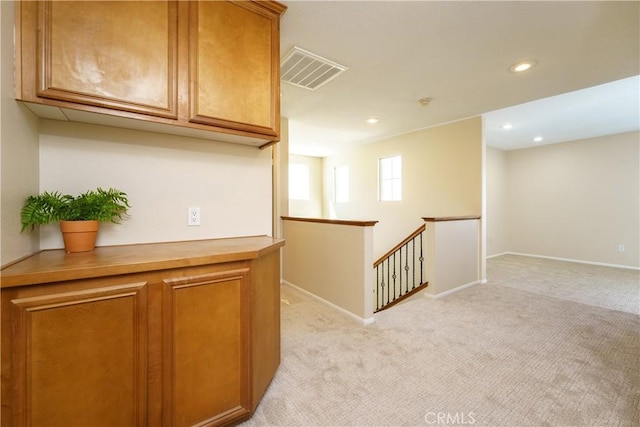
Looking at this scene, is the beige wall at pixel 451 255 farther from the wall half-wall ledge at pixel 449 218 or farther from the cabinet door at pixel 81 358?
the cabinet door at pixel 81 358

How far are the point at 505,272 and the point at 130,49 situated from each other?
5.49 meters

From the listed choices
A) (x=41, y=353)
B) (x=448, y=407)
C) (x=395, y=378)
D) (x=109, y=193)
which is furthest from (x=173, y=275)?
(x=448, y=407)

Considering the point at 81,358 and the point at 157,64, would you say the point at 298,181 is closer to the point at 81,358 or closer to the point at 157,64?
the point at 157,64

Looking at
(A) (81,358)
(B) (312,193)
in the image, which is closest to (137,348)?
(A) (81,358)

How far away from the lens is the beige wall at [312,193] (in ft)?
21.0

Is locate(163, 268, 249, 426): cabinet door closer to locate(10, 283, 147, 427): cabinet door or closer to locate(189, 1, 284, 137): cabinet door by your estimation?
locate(10, 283, 147, 427): cabinet door

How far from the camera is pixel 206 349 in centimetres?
121

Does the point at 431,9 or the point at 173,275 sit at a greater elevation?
the point at 431,9

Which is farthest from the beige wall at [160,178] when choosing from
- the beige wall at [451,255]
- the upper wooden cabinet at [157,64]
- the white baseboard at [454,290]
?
the white baseboard at [454,290]

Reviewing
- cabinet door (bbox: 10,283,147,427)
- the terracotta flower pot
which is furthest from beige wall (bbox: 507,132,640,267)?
→ the terracotta flower pot

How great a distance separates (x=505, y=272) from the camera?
4.46m

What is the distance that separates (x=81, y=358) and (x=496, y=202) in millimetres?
6993

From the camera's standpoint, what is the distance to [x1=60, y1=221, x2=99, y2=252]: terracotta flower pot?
3.93 feet

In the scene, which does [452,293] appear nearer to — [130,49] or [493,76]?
[493,76]
